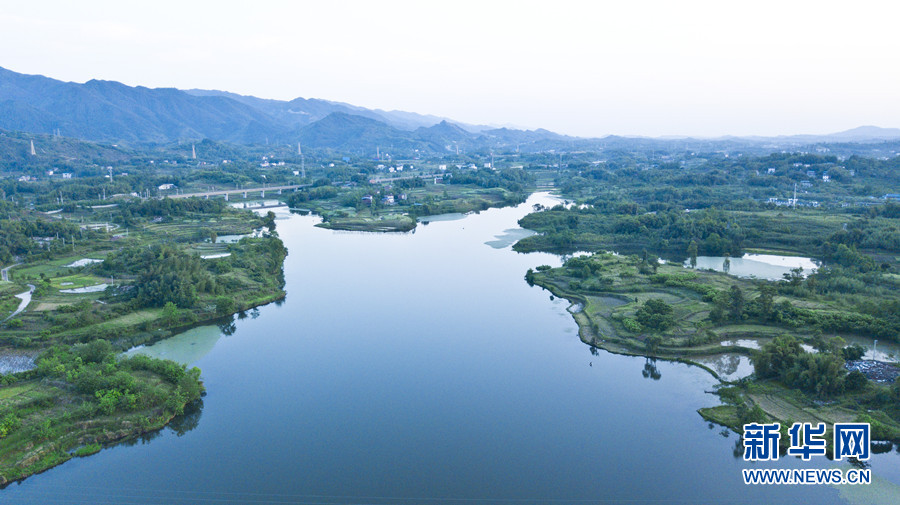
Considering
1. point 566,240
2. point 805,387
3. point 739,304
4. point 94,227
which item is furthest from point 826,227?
point 94,227

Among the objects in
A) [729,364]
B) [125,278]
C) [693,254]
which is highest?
[693,254]

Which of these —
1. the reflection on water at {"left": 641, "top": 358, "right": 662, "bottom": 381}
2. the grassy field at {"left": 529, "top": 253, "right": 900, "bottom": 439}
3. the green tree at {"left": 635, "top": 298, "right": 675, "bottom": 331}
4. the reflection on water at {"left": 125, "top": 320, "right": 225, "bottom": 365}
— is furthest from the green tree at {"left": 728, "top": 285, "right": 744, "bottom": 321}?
the reflection on water at {"left": 125, "top": 320, "right": 225, "bottom": 365}

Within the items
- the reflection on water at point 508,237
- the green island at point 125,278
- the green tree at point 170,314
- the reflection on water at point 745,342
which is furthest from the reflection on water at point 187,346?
the reflection on water at point 508,237

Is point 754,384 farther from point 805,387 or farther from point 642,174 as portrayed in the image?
point 642,174

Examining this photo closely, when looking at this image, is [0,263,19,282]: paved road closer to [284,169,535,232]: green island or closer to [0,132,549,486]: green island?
[0,132,549,486]: green island

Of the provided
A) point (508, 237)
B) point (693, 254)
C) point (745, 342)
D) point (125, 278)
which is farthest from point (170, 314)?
point (693, 254)

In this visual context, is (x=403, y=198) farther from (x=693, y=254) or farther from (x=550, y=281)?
(x=693, y=254)
